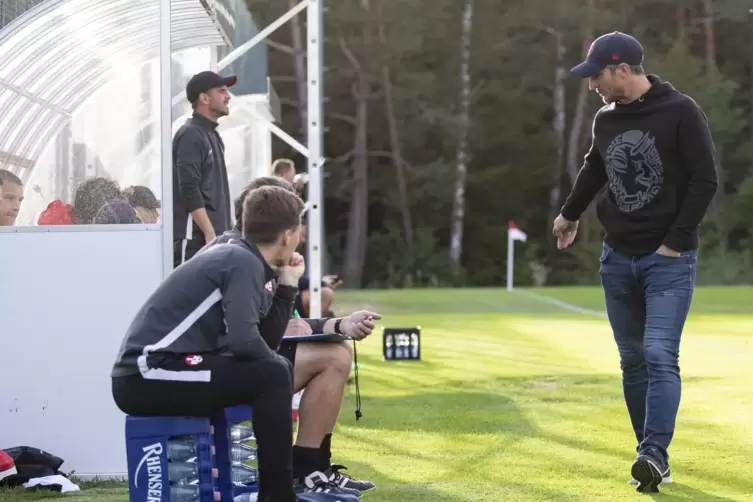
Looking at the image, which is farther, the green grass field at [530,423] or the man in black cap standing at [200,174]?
the man in black cap standing at [200,174]

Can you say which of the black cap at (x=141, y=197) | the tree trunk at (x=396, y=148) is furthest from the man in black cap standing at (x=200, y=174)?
the tree trunk at (x=396, y=148)

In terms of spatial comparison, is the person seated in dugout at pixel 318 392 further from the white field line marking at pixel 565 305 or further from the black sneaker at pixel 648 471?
the white field line marking at pixel 565 305

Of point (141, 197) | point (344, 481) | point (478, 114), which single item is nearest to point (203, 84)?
point (141, 197)

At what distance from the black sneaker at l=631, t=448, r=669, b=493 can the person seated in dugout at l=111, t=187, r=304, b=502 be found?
1.52 metres

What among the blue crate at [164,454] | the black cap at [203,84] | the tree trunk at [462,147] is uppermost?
the tree trunk at [462,147]

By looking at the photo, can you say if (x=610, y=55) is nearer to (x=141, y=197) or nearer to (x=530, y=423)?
(x=141, y=197)

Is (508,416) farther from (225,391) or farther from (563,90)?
(563,90)

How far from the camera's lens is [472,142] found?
37.2 m

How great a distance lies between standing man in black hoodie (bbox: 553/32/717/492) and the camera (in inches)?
193

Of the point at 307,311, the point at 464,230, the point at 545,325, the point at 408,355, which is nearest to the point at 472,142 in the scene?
the point at 464,230

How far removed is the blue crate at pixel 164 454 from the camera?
12.7 feet

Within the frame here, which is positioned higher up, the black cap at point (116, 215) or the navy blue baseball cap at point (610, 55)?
the navy blue baseball cap at point (610, 55)

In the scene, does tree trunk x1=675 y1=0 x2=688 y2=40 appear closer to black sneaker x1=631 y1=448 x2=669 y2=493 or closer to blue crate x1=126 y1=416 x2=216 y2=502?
black sneaker x1=631 y1=448 x2=669 y2=493

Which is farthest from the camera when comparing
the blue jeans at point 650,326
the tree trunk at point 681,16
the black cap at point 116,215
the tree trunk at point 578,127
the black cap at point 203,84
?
the tree trunk at point 681,16
